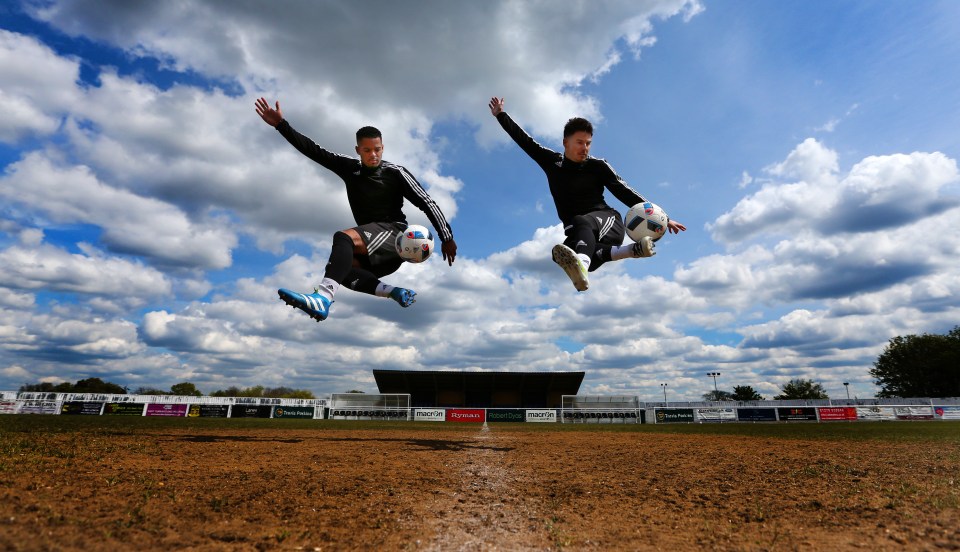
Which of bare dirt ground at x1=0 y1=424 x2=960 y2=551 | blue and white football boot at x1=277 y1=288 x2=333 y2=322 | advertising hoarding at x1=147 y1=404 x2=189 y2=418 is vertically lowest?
advertising hoarding at x1=147 y1=404 x2=189 y2=418

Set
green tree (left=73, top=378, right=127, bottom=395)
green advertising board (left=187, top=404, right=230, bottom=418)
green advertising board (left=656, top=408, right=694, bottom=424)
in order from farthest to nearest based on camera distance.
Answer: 1. green tree (left=73, top=378, right=127, bottom=395)
2. green advertising board (left=187, top=404, right=230, bottom=418)
3. green advertising board (left=656, top=408, right=694, bottom=424)

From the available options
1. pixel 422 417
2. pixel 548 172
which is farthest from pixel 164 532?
pixel 422 417

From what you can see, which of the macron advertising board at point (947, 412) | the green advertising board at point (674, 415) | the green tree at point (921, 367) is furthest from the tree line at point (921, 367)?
the green advertising board at point (674, 415)

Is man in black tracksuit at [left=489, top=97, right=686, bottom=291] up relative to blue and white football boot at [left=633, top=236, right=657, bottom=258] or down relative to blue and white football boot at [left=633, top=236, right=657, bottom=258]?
up

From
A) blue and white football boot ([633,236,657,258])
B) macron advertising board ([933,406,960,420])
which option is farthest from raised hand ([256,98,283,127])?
macron advertising board ([933,406,960,420])

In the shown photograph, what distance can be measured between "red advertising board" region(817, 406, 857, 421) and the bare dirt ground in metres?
37.6

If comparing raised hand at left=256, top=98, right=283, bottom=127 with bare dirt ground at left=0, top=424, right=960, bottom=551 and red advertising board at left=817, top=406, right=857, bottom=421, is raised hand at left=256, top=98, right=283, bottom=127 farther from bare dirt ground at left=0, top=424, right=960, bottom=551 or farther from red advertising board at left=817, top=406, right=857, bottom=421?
red advertising board at left=817, top=406, right=857, bottom=421

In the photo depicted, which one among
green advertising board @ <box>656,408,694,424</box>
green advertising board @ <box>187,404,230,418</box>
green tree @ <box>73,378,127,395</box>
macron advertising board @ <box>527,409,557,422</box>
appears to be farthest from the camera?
green tree @ <box>73,378,127,395</box>

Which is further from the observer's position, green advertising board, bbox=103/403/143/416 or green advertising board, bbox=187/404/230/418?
green advertising board, bbox=187/404/230/418

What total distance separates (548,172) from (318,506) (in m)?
5.30

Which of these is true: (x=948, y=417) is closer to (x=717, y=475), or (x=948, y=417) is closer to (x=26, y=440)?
(x=717, y=475)

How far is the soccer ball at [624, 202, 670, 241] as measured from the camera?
6457mm

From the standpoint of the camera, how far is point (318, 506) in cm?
346

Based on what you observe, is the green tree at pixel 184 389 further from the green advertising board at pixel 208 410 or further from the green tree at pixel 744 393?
the green tree at pixel 744 393
